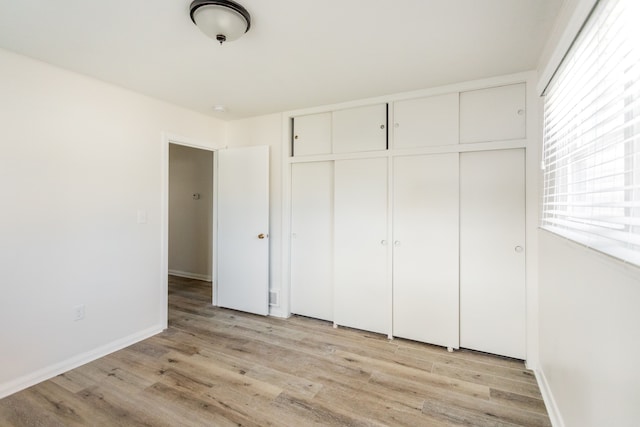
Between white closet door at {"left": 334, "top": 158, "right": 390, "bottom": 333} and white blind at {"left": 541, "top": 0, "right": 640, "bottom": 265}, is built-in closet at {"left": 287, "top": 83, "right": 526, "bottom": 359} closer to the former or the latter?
white closet door at {"left": 334, "top": 158, "right": 390, "bottom": 333}

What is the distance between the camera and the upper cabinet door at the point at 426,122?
2.71 metres

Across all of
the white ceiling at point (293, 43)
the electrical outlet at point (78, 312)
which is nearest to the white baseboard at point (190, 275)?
the electrical outlet at point (78, 312)

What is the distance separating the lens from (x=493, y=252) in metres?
2.59

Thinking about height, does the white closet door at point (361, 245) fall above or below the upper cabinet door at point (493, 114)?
below

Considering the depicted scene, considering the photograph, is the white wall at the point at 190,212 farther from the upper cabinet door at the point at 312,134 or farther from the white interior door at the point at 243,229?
the upper cabinet door at the point at 312,134

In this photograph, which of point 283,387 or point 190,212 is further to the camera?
point 190,212

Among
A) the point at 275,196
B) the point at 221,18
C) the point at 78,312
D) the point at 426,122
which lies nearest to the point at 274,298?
the point at 275,196

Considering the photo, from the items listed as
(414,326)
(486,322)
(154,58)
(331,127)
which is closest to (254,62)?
(154,58)

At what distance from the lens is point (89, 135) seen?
8.42ft

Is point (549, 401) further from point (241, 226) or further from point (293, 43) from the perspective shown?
point (241, 226)

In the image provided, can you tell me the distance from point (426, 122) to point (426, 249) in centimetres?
118

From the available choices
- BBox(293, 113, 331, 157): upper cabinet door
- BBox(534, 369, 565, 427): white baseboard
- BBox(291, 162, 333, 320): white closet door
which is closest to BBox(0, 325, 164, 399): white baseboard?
BBox(291, 162, 333, 320): white closet door

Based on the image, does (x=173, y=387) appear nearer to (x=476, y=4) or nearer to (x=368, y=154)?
(x=368, y=154)

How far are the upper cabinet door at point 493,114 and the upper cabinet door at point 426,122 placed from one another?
0.09 m
